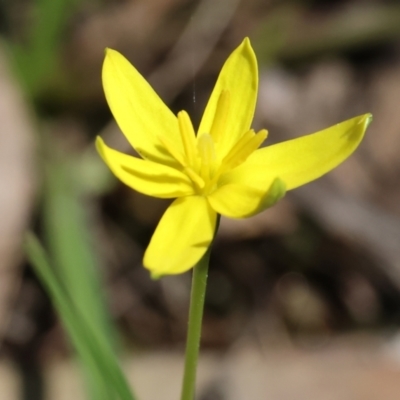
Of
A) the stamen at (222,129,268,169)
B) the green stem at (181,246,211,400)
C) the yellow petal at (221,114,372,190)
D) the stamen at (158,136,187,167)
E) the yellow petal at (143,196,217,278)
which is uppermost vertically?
the stamen at (158,136,187,167)

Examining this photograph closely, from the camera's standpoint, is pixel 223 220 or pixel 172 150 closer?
pixel 172 150

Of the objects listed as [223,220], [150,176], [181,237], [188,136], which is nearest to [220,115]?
[188,136]

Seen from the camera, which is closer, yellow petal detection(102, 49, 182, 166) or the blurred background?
yellow petal detection(102, 49, 182, 166)

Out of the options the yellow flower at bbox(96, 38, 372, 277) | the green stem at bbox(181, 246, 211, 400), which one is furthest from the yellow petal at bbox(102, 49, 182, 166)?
the green stem at bbox(181, 246, 211, 400)

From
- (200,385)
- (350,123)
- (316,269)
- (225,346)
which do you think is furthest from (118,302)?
(350,123)

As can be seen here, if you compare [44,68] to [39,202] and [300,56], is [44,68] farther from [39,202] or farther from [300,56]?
[300,56]

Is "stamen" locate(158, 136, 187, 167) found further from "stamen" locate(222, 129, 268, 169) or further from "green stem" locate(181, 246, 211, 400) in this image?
"green stem" locate(181, 246, 211, 400)

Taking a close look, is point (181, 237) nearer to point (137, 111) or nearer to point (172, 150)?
point (172, 150)
